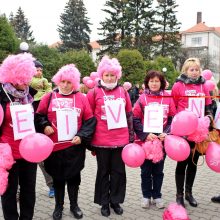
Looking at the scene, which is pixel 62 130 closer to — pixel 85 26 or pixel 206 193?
pixel 206 193

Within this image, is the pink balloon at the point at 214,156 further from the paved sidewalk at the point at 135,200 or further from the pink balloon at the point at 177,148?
the paved sidewalk at the point at 135,200

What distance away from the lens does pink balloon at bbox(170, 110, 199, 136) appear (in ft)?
12.7

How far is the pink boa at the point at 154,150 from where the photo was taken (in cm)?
429

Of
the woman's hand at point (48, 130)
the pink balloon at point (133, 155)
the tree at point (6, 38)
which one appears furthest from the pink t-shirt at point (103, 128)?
the tree at point (6, 38)

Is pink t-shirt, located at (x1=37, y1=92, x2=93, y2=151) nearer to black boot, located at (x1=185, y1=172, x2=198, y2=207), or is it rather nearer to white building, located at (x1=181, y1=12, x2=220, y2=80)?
black boot, located at (x1=185, y1=172, x2=198, y2=207)

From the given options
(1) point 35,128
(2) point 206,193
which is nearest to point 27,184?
(1) point 35,128

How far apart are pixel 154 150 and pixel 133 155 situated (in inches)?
13.7

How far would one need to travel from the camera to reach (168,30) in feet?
155

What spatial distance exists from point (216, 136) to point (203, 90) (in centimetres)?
66

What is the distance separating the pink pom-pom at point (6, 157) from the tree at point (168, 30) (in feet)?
146

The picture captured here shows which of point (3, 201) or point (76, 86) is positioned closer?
point (3, 201)

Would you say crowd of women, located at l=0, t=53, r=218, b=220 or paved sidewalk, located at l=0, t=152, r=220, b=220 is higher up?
crowd of women, located at l=0, t=53, r=218, b=220

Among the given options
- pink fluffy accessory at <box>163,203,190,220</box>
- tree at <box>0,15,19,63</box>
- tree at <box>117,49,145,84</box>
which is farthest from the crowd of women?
tree at <box>117,49,145,84</box>

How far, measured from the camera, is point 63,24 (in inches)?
1906
